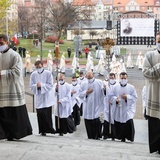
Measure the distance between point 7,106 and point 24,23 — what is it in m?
68.6

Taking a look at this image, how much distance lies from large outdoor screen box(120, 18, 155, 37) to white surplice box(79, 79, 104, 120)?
41.8 m

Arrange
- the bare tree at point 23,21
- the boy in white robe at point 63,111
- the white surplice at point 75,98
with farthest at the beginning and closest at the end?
the bare tree at point 23,21 < the white surplice at point 75,98 < the boy in white robe at point 63,111

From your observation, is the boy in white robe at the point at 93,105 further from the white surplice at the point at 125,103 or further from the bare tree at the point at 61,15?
the bare tree at the point at 61,15

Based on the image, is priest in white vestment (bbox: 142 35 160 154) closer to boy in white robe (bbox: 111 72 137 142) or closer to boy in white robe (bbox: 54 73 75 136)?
boy in white robe (bbox: 111 72 137 142)

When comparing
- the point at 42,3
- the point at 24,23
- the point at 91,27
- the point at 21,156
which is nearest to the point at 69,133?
the point at 21,156

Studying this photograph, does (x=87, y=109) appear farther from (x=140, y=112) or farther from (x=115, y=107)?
(x=140, y=112)

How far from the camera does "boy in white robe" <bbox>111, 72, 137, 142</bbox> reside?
10.1 metres

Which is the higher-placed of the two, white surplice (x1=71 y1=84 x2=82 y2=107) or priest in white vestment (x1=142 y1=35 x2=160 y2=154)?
priest in white vestment (x1=142 y1=35 x2=160 y2=154)

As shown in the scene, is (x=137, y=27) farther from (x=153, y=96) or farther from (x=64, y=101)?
(x=153, y=96)

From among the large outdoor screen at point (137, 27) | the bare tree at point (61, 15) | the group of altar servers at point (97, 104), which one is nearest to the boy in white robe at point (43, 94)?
the group of altar servers at point (97, 104)

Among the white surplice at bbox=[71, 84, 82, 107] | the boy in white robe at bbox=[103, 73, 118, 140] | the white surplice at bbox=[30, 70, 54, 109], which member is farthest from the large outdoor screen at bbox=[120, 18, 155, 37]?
the white surplice at bbox=[30, 70, 54, 109]

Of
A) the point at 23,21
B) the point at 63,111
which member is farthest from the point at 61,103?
the point at 23,21

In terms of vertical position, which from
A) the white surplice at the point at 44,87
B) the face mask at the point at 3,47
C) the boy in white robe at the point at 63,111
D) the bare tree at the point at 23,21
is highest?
the bare tree at the point at 23,21

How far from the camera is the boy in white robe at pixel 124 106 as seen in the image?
10.1 m
